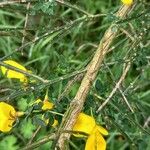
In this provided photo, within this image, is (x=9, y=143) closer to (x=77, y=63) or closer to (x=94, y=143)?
(x=77, y=63)

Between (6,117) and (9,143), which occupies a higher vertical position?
(6,117)

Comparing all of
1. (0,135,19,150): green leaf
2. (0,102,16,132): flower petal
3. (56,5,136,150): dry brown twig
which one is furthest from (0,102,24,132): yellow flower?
(0,135,19,150): green leaf

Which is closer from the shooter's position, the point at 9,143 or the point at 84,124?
the point at 84,124

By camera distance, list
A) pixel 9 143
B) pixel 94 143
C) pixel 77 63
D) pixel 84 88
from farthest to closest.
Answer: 1. pixel 77 63
2. pixel 9 143
3. pixel 84 88
4. pixel 94 143

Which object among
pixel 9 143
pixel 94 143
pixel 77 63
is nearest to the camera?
pixel 94 143

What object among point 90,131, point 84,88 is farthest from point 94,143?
point 84,88

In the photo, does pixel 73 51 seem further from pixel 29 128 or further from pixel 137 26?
pixel 137 26
